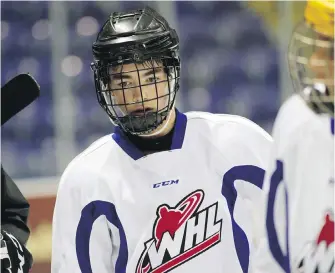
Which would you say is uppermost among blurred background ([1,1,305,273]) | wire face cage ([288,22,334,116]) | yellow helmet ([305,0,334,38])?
yellow helmet ([305,0,334,38])

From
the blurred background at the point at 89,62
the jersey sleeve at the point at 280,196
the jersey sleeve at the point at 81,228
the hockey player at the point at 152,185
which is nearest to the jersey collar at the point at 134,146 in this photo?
the hockey player at the point at 152,185

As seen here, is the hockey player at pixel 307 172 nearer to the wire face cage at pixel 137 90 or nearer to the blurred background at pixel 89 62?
the wire face cage at pixel 137 90

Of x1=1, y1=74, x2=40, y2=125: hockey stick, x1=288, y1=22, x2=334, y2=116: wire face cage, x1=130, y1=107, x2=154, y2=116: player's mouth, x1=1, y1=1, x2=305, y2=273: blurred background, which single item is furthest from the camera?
x1=1, y1=1, x2=305, y2=273: blurred background

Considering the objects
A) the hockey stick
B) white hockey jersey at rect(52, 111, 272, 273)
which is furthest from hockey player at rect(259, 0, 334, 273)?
the hockey stick

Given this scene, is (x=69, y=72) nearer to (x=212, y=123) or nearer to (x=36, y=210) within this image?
(x=36, y=210)

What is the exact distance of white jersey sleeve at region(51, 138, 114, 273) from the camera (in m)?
2.03

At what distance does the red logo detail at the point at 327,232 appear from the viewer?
5.26ft

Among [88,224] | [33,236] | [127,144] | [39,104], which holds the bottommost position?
[33,236]

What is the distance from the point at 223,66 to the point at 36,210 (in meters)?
1.42

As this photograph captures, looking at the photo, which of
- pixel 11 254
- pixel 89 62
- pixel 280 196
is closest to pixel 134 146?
pixel 11 254

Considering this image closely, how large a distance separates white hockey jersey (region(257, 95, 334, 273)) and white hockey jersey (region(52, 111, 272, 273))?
1.40 ft

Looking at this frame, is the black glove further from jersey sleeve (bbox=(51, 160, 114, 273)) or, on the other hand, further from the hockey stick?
the hockey stick

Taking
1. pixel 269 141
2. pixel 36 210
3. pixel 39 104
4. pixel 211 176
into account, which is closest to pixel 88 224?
pixel 211 176

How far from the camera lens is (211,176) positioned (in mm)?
2062
